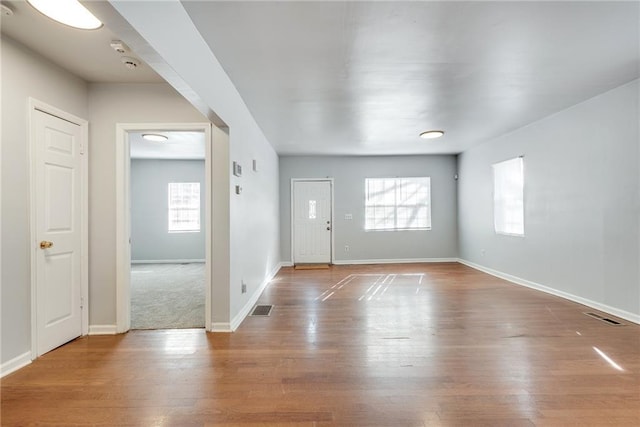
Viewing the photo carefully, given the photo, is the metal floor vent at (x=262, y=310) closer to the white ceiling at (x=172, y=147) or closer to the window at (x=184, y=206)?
the white ceiling at (x=172, y=147)

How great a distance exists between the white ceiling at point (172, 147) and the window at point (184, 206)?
0.74 meters

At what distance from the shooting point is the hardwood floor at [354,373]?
1.77 m

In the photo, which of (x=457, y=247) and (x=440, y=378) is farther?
(x=457, y=247)

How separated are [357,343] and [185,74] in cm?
254

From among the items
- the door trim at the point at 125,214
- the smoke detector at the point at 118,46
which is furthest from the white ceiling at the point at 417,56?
the door trim at the point at 125,214

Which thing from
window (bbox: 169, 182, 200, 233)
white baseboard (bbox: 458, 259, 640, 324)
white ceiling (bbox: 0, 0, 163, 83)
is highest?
white ceiling (bbox: 0, 0, 163, 83)

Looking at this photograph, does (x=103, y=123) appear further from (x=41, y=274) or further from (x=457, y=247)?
(x=457, y=247)

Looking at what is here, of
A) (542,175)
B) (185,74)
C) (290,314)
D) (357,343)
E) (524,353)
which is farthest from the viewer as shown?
(542,175)

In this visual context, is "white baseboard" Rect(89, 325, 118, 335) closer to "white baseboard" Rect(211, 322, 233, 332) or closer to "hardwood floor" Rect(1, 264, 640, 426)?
"hardwood floor" Rect(1, 264, 640, 426)

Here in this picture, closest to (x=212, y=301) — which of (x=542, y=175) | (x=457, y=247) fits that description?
(x=542, y=175)

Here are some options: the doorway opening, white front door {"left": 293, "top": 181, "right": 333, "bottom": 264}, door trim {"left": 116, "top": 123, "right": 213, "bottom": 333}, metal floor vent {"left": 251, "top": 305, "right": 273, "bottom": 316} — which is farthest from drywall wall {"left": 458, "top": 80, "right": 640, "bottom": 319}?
the doorway opening

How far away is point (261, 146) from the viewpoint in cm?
481

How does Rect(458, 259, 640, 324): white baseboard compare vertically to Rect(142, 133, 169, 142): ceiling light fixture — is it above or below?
below

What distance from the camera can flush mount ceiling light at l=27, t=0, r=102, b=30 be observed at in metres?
1.85
